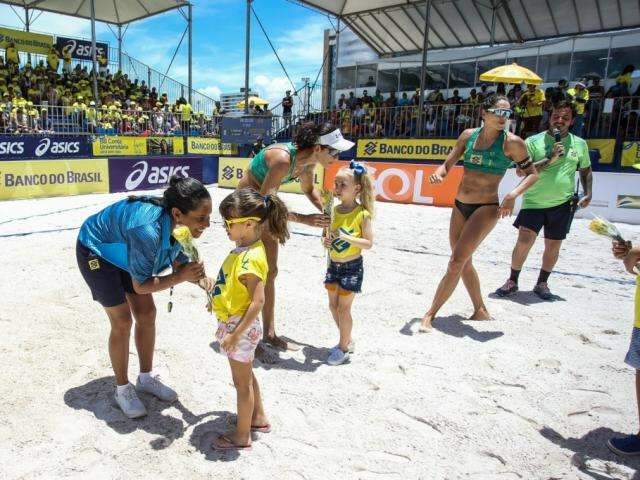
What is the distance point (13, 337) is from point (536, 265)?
235 inches

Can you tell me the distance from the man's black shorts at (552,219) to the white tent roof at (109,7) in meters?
18.7

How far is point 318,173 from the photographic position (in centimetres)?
1333

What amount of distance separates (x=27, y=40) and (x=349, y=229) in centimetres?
2371

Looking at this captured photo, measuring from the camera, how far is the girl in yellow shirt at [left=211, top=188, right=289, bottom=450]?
7.43ft

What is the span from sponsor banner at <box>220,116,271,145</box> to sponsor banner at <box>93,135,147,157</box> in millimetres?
3002

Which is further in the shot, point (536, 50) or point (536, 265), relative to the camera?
point (536, 50)

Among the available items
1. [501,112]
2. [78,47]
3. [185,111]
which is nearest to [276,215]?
[501,112]

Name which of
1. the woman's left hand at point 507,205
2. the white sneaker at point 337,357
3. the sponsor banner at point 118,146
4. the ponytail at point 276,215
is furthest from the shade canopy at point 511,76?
the ponytail at point 276,215

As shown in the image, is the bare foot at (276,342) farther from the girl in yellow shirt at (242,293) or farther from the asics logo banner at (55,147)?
the asics logo banner at (55,147)

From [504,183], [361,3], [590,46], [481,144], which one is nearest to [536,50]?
[590,46]

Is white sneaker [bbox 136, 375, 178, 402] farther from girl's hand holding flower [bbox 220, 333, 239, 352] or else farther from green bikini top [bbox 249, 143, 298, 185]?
green bikini top [bbox 249, 143, 298, 185]

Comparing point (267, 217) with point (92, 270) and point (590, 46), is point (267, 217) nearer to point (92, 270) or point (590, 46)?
point (92, 270)

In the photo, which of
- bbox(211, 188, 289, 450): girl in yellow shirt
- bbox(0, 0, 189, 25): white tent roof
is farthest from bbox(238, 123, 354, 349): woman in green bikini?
bbox(0, 0, 189, 25): white tent roof

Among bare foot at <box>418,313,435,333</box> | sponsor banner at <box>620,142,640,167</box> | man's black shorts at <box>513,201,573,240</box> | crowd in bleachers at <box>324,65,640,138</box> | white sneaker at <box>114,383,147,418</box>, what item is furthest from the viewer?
crowd in bleachers at <box>324,65,640,138</box>
